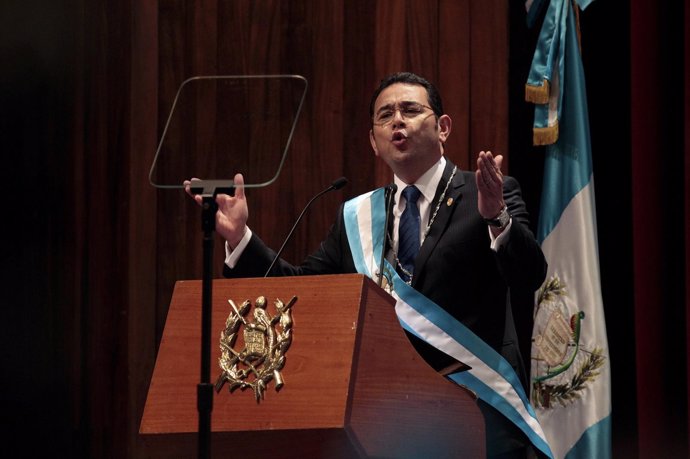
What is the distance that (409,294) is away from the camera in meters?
2.77

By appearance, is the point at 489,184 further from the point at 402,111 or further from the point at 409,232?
the point at 402,111

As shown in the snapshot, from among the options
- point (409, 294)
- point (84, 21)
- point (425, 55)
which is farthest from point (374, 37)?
point (409, 294)

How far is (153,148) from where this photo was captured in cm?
429

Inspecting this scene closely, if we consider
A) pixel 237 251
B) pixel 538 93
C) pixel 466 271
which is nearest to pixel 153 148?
pixel 538 93

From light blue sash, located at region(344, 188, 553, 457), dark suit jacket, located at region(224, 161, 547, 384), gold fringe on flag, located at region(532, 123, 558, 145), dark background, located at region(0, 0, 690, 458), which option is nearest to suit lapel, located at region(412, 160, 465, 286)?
dark suit jacket, located at region(224, 161, 547, 384)

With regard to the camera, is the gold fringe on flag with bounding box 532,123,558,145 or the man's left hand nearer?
the man's left hand

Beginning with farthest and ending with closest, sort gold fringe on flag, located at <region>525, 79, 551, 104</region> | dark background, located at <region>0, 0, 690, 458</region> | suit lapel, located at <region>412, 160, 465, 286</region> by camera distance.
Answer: dark background, located at <region>0, 0, 690, 458</region>, gold fringe on flag, located at <region>525, 79, 551, 104</region>, suit lapel, located at <region>412, 160, 465, 286</region>

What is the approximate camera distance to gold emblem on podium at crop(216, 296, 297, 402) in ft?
7.24

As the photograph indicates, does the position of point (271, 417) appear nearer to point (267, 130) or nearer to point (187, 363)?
point (187, 363)

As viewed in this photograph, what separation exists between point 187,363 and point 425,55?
7.36 feet

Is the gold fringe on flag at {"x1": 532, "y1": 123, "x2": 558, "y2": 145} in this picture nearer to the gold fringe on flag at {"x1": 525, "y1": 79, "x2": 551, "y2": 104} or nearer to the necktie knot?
the gold fringe on flag at {"x1": 525, "y1": 79, "x2": 551, "y2": 104}

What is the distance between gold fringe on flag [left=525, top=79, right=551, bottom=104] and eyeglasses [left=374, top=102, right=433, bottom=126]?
2.97ft

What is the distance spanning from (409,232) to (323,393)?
102 cm

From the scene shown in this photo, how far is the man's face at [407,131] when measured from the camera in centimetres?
310
